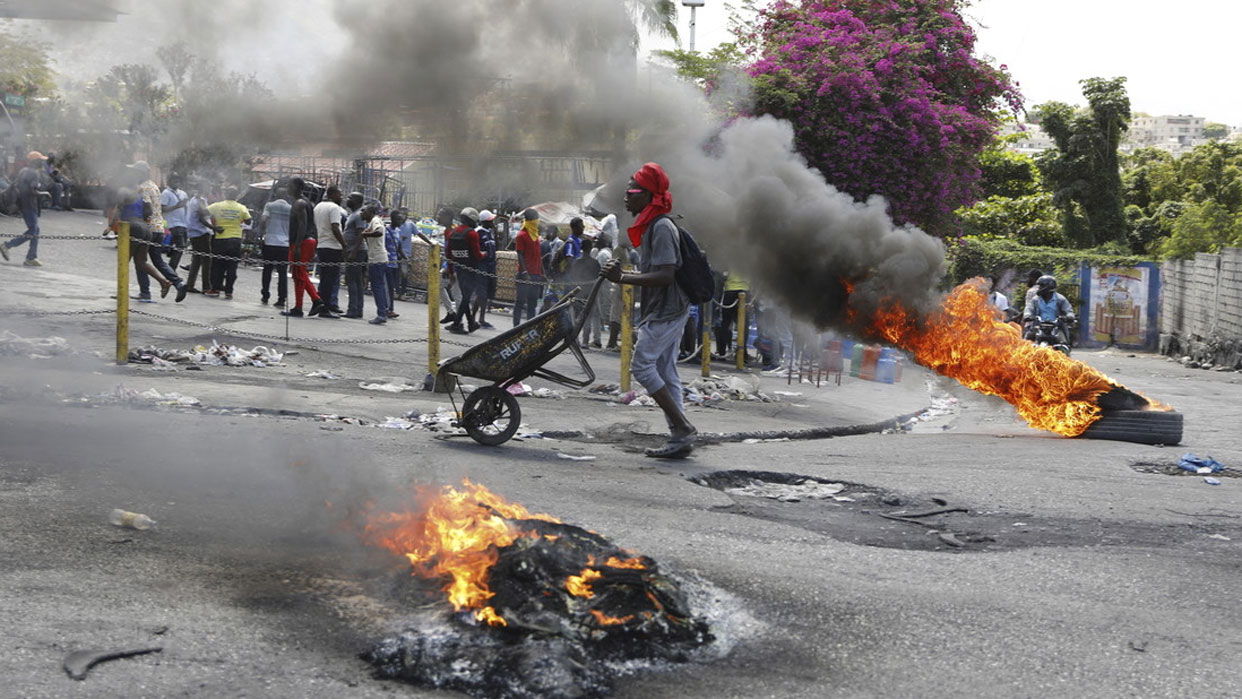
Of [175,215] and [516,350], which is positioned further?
[175,215]

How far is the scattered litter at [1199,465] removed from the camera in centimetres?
825

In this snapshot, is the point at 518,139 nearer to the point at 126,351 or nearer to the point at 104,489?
the point at 104,489

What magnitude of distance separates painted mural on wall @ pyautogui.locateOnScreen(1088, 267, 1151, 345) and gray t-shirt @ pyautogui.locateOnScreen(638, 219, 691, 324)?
20.6 metres

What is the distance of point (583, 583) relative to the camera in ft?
13.6

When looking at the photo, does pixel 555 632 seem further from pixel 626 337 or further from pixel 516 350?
pixel 626 337

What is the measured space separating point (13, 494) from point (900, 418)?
312 inches

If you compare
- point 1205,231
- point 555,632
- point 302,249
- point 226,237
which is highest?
point 1205,231

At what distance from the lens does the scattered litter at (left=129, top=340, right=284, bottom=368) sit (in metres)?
10.8

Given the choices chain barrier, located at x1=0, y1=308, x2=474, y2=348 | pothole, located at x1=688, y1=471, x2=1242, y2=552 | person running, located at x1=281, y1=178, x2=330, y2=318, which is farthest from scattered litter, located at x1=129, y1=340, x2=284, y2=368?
pothole, located at x1=688, y1=471, x2=1242, y2=552

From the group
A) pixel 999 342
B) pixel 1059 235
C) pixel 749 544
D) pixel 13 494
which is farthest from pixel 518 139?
pixel 1059 235

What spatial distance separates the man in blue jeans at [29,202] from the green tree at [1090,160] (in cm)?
2796

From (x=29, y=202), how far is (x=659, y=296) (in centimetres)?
1039

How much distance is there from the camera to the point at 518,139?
6.93 metres

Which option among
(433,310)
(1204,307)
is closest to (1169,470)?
(433,310)
